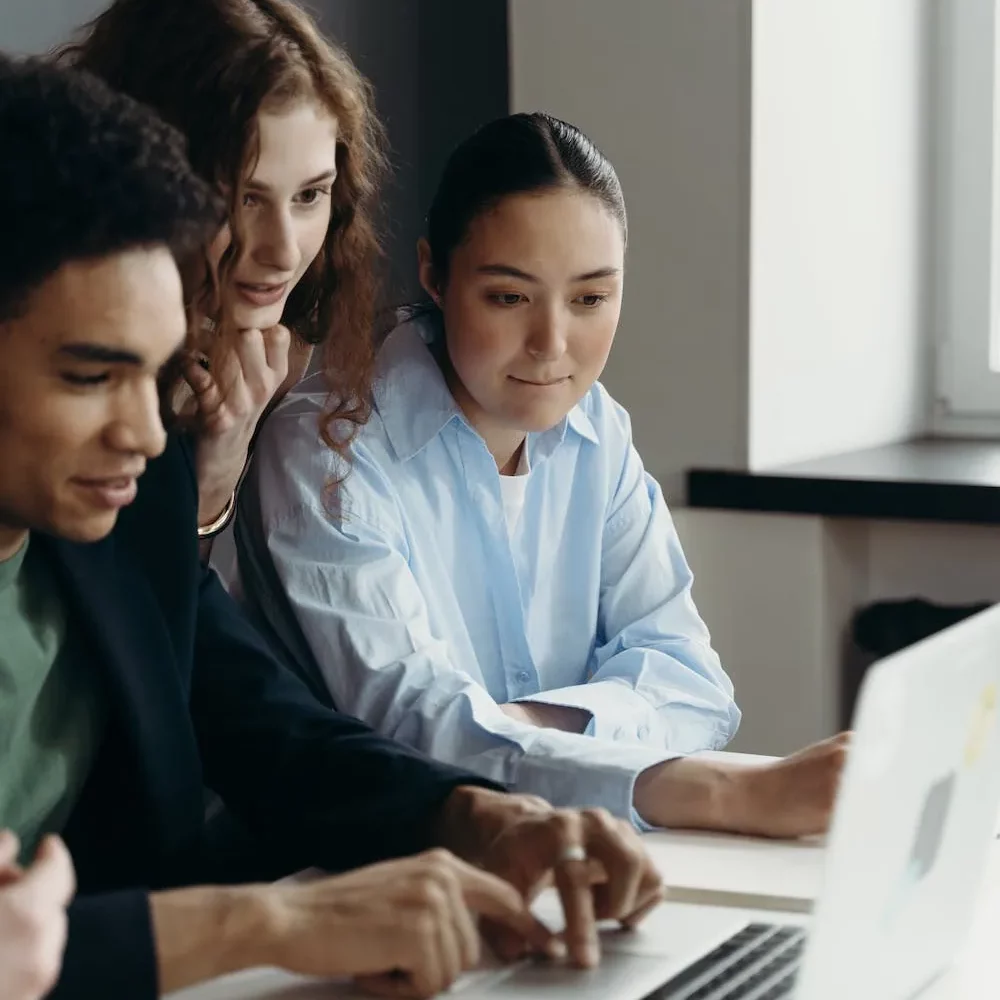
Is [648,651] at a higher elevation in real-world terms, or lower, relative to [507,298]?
lower

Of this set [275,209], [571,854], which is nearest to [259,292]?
[275,209]

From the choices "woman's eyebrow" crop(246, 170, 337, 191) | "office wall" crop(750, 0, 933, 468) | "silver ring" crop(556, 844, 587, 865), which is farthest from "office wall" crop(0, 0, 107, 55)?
"silver ring" crop(556, 844, 587, 865)

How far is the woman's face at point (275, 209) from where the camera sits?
1595 mm

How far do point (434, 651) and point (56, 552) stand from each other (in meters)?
0.42

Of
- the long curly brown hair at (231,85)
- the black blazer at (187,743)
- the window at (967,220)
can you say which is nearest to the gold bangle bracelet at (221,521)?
the long curly brown hair at (231,85)

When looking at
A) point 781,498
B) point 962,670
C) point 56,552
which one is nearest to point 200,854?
point 56,552

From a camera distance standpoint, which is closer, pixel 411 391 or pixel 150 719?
pixel 150 719

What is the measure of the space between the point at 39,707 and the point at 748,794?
52cm

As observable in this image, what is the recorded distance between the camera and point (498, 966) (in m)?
1.07

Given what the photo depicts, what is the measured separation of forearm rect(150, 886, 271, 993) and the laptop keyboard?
0.22 m

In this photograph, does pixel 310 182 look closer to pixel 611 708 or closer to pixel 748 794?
pixel 611 708

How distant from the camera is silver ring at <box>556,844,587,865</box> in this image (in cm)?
111

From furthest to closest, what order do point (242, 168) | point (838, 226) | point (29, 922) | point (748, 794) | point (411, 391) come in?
point (838, 226)
point (411, 391)
point (242, 168)
point (748, 794)
point (29, 922)

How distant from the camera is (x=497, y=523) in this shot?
5.70 ft
